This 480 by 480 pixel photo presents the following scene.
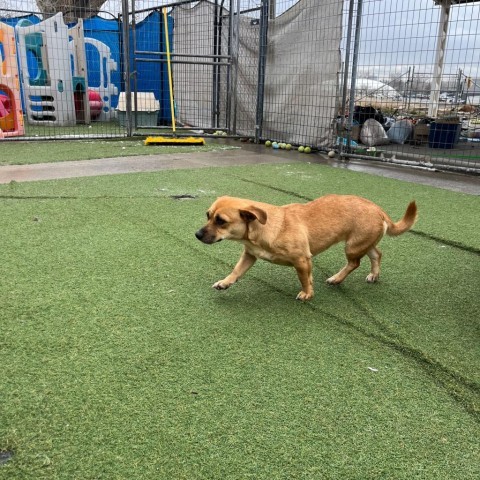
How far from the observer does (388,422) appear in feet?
5.41

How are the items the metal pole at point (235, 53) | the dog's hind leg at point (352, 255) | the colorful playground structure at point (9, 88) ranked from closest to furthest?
the dog's hind leg at point (352, 255), the colorful playground structure at point (9, 88), the metal pole at point (235, 53)

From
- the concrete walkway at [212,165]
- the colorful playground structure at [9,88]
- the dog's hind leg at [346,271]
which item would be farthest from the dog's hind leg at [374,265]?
the colorful playground structure at [9,88]

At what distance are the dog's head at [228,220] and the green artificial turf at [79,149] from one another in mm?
4637

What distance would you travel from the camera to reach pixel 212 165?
6395mm

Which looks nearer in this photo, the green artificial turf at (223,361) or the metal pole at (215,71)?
the green artificial turf at (223,361)

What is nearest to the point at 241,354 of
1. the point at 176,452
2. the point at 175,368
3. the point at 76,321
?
the point at 175,368

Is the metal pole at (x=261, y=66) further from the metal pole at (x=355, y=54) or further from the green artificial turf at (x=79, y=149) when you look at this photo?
the metal pole at (x=355, y=54)

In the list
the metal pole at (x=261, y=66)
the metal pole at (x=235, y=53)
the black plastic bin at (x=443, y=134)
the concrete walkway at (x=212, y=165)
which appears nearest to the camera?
the concrete walkway at (x=212, y=165)

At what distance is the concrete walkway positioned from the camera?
18.1 feet

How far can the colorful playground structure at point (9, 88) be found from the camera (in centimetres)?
809

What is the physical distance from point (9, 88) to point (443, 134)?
25.0 ft

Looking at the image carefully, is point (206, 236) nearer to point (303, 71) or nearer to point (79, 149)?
point (79, 149)

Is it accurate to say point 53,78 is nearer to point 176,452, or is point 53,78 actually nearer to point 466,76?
point 466,76

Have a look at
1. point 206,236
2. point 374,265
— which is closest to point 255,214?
point 206,236
